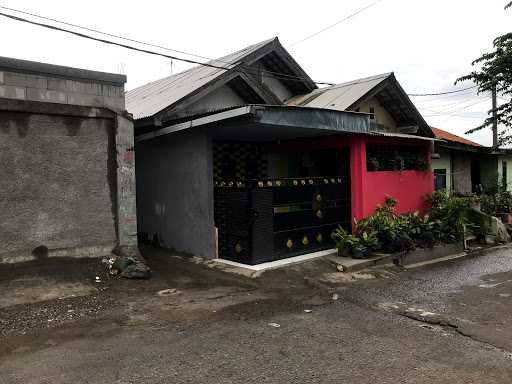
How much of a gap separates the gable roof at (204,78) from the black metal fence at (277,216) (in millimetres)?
2335

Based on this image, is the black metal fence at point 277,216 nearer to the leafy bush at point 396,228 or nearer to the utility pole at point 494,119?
the leafy bush at point 396,228

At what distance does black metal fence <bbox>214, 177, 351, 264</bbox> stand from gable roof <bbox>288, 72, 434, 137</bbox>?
233 cm

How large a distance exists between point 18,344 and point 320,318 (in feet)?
12.0

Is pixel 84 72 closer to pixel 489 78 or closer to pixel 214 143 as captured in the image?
pixel 214 143

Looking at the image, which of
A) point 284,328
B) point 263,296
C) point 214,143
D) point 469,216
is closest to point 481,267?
point 469,216

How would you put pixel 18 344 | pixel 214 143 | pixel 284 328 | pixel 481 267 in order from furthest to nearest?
1. pixel 214 143
2. pixel 481 267
3. pixel 284 328
4. pixel 18 344

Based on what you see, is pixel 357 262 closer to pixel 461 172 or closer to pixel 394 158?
pixel 394 158

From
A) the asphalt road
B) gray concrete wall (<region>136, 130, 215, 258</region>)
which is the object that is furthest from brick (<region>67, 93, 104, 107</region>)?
the asphalt road

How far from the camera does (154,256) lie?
9.77 meters

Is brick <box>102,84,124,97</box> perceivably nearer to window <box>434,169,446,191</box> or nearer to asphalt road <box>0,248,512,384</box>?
asphalt road <box>0,248,512,384</box>

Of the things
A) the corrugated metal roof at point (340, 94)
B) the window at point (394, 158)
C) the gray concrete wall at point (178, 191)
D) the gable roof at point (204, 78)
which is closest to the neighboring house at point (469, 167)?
the window at point (394, 158)

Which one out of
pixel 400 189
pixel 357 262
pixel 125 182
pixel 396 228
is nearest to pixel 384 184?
pixel 400 189

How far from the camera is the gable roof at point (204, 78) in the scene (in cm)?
982

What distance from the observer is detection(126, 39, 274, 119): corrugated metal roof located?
973cm
